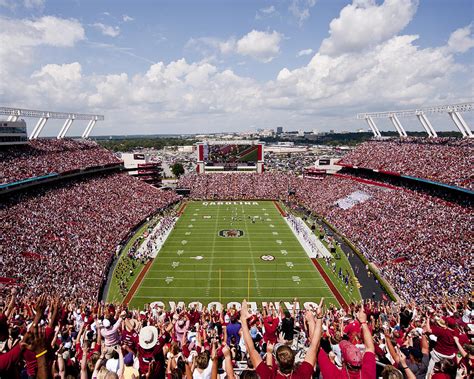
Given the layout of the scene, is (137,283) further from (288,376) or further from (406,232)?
(288,376)

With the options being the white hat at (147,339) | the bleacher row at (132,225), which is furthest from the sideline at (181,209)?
the white hat at (147,339)

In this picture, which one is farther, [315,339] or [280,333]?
[280,333]

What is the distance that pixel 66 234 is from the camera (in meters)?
28.4

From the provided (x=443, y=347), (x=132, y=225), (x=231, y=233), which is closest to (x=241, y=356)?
(x=443, y=347)

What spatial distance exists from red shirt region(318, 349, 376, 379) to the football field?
19780 millimetres

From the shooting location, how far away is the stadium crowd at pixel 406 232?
2184 centimetres

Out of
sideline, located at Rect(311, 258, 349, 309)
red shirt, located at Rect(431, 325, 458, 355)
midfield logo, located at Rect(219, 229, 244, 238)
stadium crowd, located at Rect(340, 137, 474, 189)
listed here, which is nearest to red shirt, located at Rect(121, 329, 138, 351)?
red shirt, located at Rect(431, 325, 458, 355)

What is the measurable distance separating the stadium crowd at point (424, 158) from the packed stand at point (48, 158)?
40.6m

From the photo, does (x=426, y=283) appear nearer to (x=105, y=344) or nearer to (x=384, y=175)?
(x=105, y=344)

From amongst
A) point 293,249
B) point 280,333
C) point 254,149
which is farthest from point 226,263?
point 254,149

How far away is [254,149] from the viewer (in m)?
64.3

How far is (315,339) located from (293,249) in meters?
30.0

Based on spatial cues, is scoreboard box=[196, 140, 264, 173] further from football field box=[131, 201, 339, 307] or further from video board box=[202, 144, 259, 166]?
football field box=[131, 201, 339, 307]

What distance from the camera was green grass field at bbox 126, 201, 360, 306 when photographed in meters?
23.0
